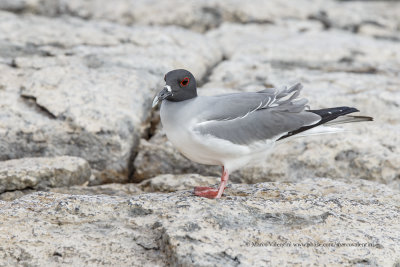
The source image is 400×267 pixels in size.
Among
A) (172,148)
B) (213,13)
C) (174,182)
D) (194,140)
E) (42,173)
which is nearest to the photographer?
(194,140)

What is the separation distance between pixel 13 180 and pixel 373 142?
4.05 meters

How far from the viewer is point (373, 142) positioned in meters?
6.51

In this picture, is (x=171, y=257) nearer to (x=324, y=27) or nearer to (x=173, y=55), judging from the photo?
(x=173, y=55)

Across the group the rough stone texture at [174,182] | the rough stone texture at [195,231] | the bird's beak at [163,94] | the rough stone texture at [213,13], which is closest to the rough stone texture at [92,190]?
the rough stone texture at [174,182]

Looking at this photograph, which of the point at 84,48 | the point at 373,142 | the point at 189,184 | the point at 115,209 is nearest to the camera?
the point at 115,209

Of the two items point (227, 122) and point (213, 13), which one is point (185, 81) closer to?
point (227, 122)

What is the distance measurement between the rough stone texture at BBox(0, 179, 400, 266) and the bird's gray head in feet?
2.96

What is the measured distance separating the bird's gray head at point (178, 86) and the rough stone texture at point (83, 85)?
68.4 inches

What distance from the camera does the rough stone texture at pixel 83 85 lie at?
6391 millimetres

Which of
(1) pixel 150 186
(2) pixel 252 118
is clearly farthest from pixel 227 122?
(1) pixel 150 186

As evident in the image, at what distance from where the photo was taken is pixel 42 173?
18.1ft

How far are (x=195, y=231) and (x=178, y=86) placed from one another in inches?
59.4

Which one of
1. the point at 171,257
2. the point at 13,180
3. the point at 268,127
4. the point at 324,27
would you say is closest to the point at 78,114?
the point at 13,180

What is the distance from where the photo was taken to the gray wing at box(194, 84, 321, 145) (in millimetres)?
4895
